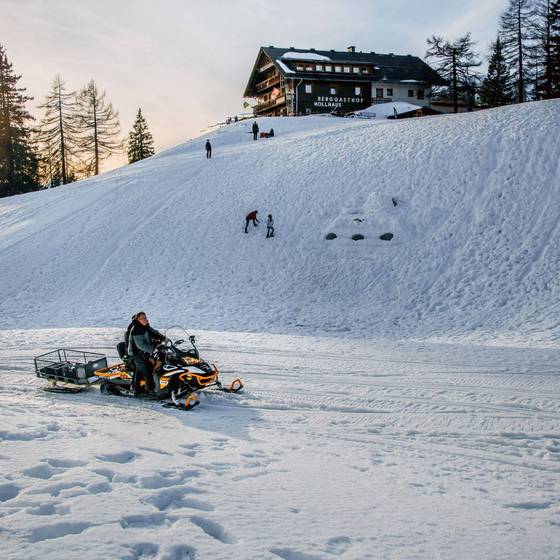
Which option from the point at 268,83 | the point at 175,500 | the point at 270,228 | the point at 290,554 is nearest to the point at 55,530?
the point at 175,500

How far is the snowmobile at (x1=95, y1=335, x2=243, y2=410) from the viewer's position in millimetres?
9422

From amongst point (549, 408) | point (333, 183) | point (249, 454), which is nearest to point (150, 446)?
point (249, 454)

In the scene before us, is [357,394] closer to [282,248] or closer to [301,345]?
[301,345]

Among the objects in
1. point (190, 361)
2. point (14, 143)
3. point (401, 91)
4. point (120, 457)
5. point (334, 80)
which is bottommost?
point (120, 457)

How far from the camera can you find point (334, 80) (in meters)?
59.2

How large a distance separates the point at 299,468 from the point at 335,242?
1805 centimetres

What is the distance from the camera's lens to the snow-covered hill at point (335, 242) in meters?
18.4

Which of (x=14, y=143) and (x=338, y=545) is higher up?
(x=14, y=143)

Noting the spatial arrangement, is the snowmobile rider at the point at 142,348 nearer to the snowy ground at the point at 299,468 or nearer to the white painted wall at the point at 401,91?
the snowy ground at the point at 299,468

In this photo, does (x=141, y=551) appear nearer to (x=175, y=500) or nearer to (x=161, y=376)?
(x=175, y=500)

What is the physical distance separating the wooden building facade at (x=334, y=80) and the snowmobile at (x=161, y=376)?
53211 millimetres

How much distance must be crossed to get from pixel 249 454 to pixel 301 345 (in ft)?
24.6

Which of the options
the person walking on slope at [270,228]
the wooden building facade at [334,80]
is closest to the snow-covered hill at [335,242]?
the person walking on slope at [270,228]

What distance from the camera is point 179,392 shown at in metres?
9.45
